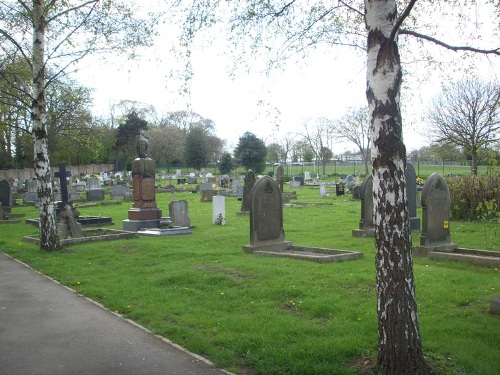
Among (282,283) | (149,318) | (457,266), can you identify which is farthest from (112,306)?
(457,266)

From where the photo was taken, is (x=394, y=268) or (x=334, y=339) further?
(x=334, y=339)

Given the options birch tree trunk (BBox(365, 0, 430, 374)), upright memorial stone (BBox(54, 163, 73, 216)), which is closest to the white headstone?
upright memorial stone (BBox(54, 163, 73, 216))

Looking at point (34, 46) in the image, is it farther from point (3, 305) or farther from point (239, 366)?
point (239, 366)

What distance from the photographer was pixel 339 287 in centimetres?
798

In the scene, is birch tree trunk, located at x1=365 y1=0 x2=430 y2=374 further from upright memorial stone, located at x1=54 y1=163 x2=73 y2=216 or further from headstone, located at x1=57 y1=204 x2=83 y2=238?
upright memorial stone, located at x1=54 y1=163 x2=73 y2=216

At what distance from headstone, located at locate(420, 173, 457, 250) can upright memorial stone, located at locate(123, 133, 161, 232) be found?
9491 millimetres

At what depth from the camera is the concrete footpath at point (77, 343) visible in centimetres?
504

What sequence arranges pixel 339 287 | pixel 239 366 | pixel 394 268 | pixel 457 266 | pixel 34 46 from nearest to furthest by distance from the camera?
pixel 394 268 → pixel 239 366 → pixel 339 287 → pixel 457 266 → pixel 34 46

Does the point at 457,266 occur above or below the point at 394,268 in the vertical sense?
below

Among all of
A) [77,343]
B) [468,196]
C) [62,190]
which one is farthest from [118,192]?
[77,343]

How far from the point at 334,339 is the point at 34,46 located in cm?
993

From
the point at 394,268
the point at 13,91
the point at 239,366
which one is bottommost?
the point at 239,366

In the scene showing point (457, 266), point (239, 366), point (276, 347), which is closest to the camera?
point (239, 366)

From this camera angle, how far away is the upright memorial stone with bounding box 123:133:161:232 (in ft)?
56.9
